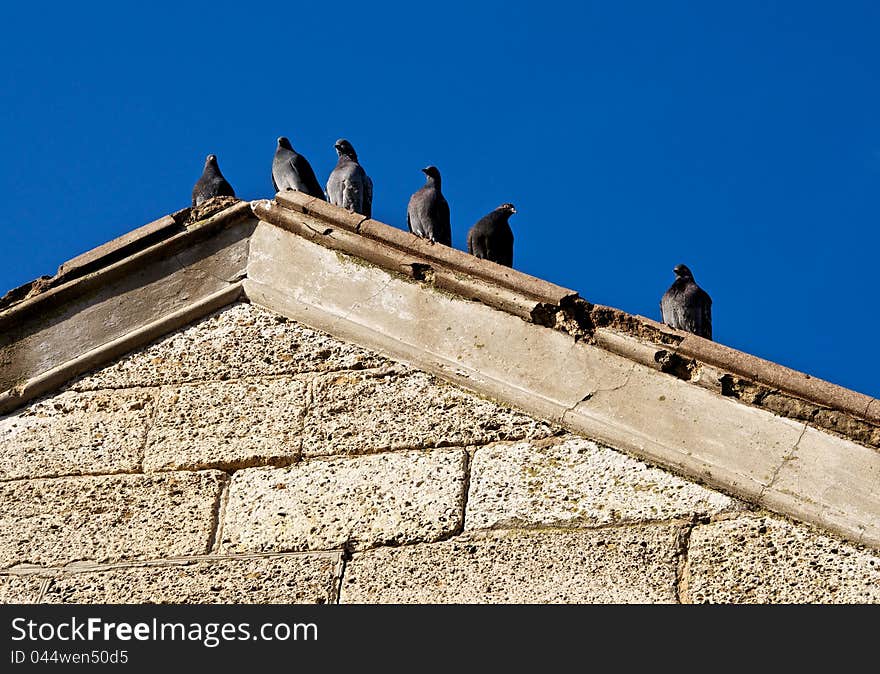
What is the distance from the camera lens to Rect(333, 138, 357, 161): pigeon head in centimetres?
817

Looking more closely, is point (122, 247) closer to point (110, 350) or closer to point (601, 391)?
point (110, 350)

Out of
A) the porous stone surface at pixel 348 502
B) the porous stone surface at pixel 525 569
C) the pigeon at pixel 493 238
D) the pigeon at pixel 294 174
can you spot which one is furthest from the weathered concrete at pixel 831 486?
the pigeon at pixel 294 174

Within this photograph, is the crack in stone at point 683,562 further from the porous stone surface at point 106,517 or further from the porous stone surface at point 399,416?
the porous stone surface at point 106,517

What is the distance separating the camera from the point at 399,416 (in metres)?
4.73

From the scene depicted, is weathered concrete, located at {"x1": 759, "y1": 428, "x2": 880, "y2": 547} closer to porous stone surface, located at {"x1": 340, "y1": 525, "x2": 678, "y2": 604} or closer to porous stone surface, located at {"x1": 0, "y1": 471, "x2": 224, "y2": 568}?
porous stone surface, located at {"x1": 340, "y1": 525, "x2": 678, "y2": 604}

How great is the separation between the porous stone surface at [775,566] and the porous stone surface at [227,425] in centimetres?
144

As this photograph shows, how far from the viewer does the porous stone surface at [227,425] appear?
4.74 m

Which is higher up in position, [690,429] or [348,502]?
[690,429]

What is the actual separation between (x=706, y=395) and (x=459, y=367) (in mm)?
865

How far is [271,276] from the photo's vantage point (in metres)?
5.27

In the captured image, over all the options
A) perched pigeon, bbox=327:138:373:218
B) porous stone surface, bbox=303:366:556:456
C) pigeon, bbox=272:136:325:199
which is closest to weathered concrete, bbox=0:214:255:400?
porous stone surface, bbox=303:366:556:456

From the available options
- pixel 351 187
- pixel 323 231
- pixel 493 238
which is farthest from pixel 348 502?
pixel 351 187

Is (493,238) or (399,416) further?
(493,238)

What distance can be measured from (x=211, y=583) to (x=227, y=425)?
675 mm
